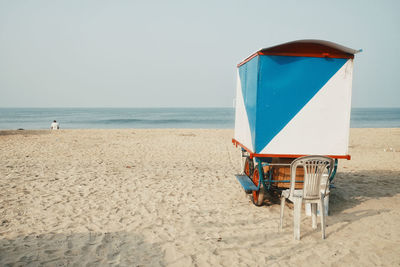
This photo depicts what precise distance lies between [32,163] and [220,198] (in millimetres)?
6738

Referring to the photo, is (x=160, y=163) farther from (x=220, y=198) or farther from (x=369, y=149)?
(x=369, y=149)

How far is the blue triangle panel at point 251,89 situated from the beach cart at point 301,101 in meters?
0.02

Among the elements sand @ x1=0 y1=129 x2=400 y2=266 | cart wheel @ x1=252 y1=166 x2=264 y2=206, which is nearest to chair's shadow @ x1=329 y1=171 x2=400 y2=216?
sand @ x1=0 y1=129 x2=400 y2=266

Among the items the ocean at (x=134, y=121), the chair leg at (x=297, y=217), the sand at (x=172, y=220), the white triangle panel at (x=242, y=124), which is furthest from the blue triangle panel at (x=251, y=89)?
the ocean at (x=134, y=121)

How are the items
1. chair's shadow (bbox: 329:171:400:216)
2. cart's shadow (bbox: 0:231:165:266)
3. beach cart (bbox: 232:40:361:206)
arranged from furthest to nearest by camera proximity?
1. chair's shadow (bbox: 329:171:400:216)
2. beach cart (bbox: 232:40:361:206)
3. cart's shadow (bbox: 0:231:165:266)

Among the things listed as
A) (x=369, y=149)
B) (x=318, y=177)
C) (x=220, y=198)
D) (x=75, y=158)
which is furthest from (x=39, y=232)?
(x=369, y=149)

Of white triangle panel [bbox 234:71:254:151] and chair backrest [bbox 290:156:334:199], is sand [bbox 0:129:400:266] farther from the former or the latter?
white triangle panel [bbox 234:71:254:151]

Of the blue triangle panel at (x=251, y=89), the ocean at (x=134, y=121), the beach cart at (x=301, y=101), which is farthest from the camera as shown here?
the ocean at (x=134, y=121)

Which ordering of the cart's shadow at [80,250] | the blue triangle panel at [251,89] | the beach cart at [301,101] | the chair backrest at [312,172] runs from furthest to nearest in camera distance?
the blue triangle panel at [251,89]
the beach cart at [301,101]
the chair backrest at [312,172]
the cart's shadow at [80,250]

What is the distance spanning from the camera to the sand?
12.1ft

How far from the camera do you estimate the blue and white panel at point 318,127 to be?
4.86 metres

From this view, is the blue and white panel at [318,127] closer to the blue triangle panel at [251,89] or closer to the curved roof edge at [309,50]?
the blue triangle panel at [251,89]

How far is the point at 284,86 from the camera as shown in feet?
15.9

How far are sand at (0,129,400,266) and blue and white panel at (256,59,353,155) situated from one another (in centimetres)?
126
